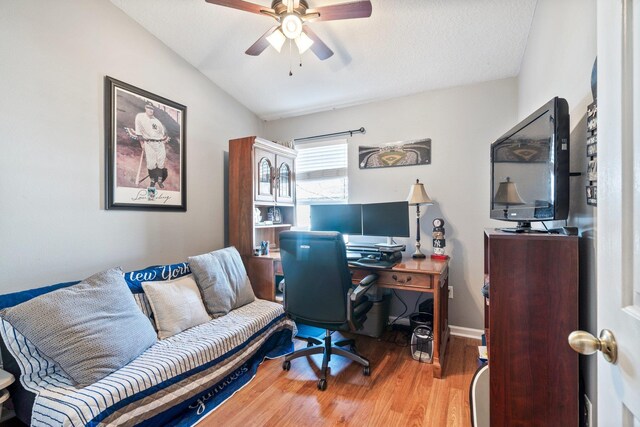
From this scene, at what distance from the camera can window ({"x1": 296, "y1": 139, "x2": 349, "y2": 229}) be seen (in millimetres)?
3227

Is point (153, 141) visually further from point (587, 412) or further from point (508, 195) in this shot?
point (587, 412)

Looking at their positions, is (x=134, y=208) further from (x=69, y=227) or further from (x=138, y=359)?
(x=138, y=359)

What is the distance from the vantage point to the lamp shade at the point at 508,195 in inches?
58.0

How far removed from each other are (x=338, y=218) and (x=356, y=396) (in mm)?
1554

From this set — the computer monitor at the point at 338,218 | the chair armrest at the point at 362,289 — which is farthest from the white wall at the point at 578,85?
the computer monitor at the point at 338,218

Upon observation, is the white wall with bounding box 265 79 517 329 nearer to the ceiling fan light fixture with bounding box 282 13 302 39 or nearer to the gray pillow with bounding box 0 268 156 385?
the ceiling fan light fixture with bounding box 282 13 302 39

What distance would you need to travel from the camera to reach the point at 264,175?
295cm

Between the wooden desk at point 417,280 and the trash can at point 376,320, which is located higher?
the wooden desk at point 417,280

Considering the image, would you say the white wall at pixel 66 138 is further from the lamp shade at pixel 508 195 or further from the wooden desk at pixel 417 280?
the lamp shade at pixel 508 195

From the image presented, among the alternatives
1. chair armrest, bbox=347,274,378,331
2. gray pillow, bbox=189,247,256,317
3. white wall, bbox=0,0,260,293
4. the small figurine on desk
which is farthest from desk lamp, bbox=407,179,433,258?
white wall, bbox=0,0,260,293

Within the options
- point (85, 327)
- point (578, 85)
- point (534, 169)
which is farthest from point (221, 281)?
point (578, 85)

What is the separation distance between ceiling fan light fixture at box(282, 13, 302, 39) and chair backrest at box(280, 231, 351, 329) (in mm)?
1232

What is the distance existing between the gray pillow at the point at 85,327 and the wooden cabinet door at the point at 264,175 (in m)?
1.47

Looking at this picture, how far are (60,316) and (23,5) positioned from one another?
1792mm
